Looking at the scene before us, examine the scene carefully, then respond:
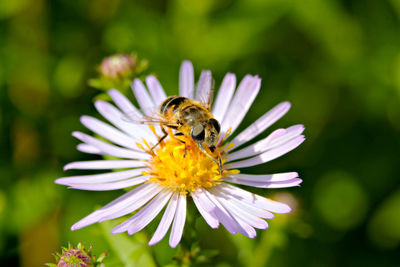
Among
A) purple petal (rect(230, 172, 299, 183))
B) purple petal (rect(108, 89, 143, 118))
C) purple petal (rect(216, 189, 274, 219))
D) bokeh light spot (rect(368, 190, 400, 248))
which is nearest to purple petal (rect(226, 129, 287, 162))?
purple petal (rect(230, 172, 299, 183))

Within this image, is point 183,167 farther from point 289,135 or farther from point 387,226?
point 387,226

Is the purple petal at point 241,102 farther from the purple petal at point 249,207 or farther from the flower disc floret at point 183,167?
the purple petal at point 249,207

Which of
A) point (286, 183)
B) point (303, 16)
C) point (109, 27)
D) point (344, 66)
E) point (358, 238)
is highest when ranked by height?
point (109, 27)

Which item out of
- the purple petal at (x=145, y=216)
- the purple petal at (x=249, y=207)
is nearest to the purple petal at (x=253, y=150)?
the purple petal at (x=249, y=207)

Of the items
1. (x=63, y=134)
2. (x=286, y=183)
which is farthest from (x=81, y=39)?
(x=286, y=183)

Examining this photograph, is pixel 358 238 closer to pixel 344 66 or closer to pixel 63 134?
pixel 344 66

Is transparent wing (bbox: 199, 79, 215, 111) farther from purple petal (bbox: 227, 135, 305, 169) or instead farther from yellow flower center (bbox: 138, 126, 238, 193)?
purple petal (bbox: 227, 135, 305, 169)
